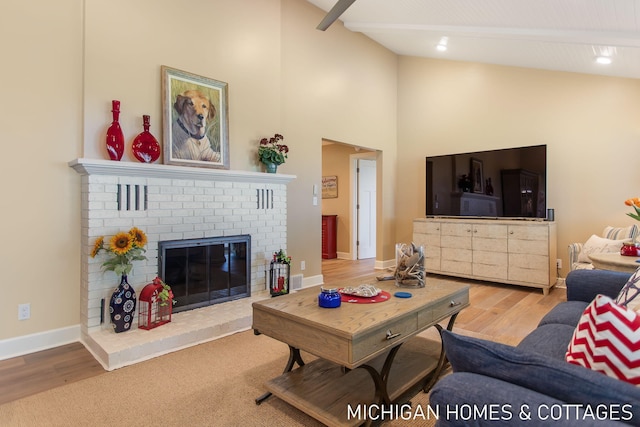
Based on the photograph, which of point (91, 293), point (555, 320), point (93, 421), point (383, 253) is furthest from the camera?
point (383, 253)

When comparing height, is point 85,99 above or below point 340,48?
below

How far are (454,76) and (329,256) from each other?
153 inches

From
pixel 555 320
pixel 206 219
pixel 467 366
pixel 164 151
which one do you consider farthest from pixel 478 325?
pixel 164 151

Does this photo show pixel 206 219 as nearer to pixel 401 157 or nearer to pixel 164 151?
pixel 164 151

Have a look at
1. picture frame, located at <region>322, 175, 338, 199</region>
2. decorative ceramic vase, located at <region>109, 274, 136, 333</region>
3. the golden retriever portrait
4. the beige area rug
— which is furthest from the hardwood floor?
picture frame, located at <region>322, 175, 338, 199</region>

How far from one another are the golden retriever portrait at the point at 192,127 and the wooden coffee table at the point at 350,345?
1979 mm

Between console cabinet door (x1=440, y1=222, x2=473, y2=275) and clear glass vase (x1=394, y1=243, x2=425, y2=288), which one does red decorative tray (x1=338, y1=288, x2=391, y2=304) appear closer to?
clear glass vase (x1=394, y1=243, x2=425, y2=288)

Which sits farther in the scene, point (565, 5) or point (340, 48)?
point (340, 48)

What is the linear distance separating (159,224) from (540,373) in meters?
3.05

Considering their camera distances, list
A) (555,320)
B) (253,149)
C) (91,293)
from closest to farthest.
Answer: (555,320) < (91,293) < (253,149)

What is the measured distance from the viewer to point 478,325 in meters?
3.19

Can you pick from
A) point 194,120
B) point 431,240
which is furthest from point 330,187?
point 194,120

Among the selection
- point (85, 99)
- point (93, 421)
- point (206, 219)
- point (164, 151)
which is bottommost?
point (93, 421)

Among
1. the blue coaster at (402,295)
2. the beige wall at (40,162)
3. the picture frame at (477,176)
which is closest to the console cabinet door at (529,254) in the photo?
the picture frame at (477,176)
